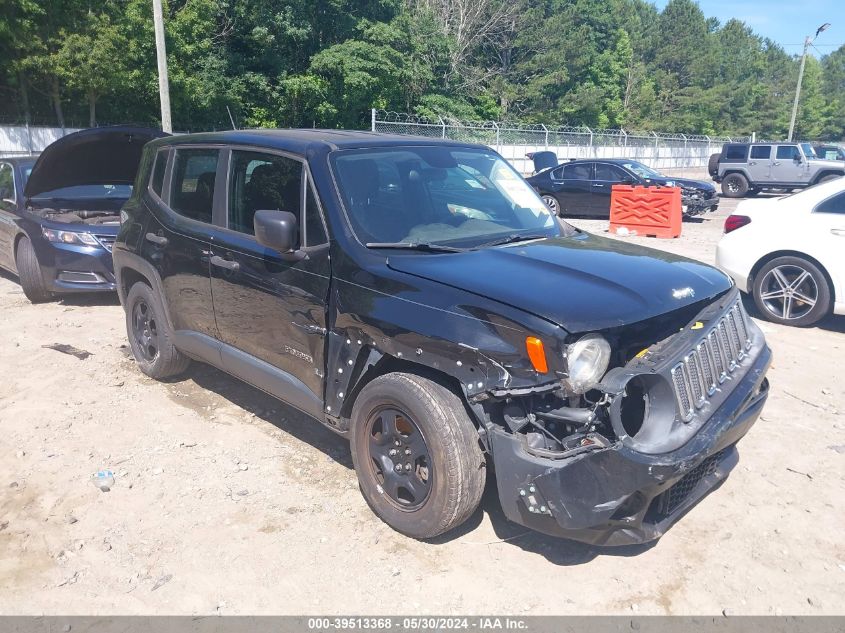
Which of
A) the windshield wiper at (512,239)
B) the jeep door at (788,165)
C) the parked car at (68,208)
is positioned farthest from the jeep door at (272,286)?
the jeep door at (788,165)

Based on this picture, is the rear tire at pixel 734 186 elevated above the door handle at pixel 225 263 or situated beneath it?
situated beneath

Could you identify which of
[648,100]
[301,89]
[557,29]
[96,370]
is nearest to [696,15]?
[648,100]

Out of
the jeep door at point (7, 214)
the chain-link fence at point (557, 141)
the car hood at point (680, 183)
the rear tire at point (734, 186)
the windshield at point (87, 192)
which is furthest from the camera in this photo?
the chain-link fence at point (557, 141)

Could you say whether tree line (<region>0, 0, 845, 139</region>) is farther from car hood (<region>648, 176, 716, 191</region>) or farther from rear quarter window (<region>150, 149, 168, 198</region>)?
rear quarter window (<region>150, 149, 168, 198</region>)

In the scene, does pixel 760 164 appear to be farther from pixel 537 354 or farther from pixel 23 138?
pixel 23 138

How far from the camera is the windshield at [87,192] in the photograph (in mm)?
8594

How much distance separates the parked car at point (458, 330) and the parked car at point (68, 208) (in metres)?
3.46

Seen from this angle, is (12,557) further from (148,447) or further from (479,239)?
(479,239)

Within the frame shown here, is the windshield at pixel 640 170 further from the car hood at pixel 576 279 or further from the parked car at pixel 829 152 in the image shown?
the car hood at pixel 576 279

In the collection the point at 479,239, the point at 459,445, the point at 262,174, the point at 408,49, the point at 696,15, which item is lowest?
the point at 459,445

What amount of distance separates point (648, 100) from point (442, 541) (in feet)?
219

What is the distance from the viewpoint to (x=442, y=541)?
3.51 m

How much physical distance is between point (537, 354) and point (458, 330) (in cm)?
40
